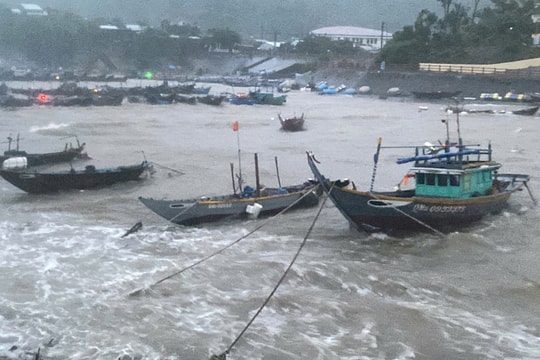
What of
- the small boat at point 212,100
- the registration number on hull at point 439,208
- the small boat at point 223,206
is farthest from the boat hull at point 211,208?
the small boat at point 212,100

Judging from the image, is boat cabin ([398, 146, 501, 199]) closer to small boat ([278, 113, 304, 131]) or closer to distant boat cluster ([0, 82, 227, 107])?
small boat ([278, 113, 304, 131])

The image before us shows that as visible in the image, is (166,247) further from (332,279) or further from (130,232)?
(332,279)

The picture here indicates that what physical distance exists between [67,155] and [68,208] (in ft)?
18.6

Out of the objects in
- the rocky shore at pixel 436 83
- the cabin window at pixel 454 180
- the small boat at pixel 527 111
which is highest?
the rocky shore at pixel 436 83

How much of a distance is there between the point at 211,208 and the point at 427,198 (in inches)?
156

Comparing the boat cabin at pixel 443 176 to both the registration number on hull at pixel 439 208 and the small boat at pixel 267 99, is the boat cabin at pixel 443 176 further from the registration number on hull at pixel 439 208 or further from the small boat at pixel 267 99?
the small boat at pixel 267 99

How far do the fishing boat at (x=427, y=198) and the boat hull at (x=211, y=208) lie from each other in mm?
964

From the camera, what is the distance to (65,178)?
52.6ft

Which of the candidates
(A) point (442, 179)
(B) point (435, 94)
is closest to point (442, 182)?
(A) point (442, 179)

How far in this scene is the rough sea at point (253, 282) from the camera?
828cm

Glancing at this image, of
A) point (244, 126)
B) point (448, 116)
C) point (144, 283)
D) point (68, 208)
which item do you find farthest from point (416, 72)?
point (144, 283)

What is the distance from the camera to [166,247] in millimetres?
12031

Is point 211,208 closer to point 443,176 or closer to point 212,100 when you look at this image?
point 443,176

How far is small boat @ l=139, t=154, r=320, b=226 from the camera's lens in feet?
42.4
